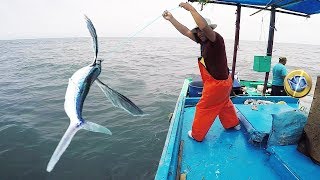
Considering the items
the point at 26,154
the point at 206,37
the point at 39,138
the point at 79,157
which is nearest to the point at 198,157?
the point at 206,37

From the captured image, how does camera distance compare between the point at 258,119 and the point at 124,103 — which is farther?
the point at 258,119

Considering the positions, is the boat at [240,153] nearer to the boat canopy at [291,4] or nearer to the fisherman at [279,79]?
the boat canopy at [291,4]

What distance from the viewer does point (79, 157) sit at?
7.17 m

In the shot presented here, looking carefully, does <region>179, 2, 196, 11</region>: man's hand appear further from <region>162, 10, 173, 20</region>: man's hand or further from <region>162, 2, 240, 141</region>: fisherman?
<region>162, 2, 240, 141</region>: fisherman

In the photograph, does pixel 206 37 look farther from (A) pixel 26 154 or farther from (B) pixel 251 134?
(A) pixel 26 154

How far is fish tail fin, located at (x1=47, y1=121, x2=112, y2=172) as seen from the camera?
1.77 feet

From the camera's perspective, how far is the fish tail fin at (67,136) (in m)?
0.54

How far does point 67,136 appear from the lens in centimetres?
60

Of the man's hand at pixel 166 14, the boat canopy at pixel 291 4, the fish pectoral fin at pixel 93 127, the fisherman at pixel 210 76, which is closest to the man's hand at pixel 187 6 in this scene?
the man's hand at pixel 166 14

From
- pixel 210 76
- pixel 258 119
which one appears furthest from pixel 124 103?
pixel 258 119

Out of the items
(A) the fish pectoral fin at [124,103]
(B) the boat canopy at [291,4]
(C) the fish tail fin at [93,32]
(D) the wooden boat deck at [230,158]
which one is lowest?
(D) the wooden boat deck at [230,158]

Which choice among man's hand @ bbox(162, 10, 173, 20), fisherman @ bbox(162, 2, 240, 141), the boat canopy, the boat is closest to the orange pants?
fisherman @ bbox(162, 2, 240, 141)

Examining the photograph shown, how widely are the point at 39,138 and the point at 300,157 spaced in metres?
7.48

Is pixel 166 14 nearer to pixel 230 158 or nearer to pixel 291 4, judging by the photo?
pixel 230 158
